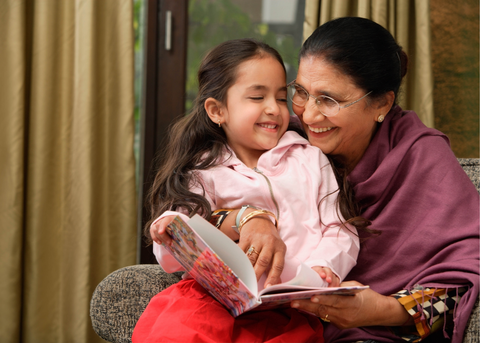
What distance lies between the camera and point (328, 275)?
1.14 metres

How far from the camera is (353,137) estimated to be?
149 cm

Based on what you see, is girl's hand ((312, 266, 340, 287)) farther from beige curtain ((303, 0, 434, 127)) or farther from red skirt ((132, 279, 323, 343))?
beige curtain ((303, 0, 434, 127))

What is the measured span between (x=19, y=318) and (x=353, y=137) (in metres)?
1.79

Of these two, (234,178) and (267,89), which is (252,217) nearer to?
(234,178)

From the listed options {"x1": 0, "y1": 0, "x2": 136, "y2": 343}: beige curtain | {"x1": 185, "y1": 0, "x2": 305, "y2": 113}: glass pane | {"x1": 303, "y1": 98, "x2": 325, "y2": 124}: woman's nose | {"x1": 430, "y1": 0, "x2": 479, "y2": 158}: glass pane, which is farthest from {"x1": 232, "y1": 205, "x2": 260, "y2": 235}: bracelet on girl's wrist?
{"x1": 430, "y1": 0, "x2": 479, "y2": 158}: glass pane

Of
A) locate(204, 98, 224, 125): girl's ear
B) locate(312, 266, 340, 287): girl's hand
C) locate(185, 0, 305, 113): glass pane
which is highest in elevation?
locate(185, 0, 305, 113): glass pane

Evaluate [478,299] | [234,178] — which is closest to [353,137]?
[234,178]

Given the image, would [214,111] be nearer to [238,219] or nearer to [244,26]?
[238,219]

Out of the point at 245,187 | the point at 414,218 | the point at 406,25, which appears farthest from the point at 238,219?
the point at 406,25

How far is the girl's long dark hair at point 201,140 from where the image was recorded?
143 centimetres

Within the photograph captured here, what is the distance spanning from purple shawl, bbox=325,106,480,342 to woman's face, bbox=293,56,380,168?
0.08m

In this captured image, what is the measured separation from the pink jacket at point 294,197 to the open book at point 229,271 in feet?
0.64

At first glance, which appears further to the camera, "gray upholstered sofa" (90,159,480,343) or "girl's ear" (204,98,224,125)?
"girl's ear" (204,98,224,125)

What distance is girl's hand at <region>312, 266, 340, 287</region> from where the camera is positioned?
1134 mm
